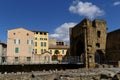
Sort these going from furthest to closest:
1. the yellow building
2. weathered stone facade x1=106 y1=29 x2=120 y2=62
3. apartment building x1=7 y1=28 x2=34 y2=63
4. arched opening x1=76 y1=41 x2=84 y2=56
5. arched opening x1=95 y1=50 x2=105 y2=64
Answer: the yellow building → apartment building x1=7 y1=28 x2=34 y2=63 → arched opening x1=76 y1=41 x2=84 y2=56 → arched opening x1=95 y1=50 x2=105 y2=64 → weathered stone facade x1=106 y1=29 x2=120 y2=62

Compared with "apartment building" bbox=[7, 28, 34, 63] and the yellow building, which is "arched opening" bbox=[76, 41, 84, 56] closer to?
"apartment building" bbox=[7, 28, 34, 63]

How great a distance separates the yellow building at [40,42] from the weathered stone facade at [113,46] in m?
23.8

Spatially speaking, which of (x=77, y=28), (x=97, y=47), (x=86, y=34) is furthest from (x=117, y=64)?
(x=77, y=28)

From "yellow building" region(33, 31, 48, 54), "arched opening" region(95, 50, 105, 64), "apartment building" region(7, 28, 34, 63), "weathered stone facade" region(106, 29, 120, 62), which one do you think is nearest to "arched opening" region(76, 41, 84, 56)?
"arched opening" region(95, 50, 105, 64)

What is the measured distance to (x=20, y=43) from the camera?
46.5 metres

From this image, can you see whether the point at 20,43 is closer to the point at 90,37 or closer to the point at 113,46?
the point at 90,37

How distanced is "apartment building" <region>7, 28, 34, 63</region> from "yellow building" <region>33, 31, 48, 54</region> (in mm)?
13426

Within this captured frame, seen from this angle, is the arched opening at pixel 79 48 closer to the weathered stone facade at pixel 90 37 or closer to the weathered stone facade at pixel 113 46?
the weathered stone facade at pixel 90 37

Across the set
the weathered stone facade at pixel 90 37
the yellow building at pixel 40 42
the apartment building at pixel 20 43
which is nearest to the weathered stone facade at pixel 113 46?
the weathered stone facade at pixel 90 37

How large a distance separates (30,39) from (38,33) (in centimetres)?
1598

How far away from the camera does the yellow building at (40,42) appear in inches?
2406

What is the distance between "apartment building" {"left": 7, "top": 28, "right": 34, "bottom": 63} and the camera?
45.4 meters

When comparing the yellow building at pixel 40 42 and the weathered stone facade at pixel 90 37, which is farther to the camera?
the yellow building at pixel 40 42

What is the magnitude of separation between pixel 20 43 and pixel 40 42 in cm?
1618
